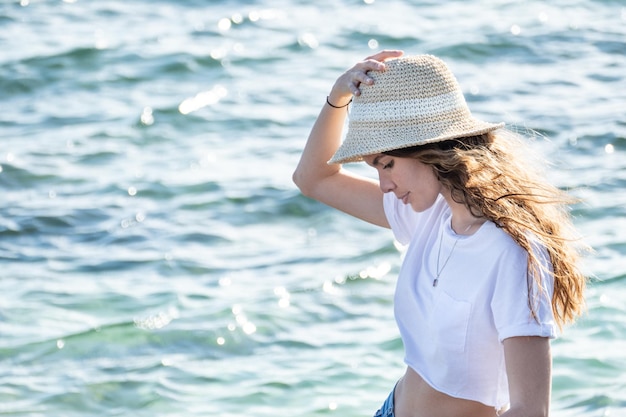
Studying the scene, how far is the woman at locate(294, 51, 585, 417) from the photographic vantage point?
2.64 metres

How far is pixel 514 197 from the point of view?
2.78 meters

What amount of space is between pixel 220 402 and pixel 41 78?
5743 millimetres

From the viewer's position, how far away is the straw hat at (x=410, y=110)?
9.29ft

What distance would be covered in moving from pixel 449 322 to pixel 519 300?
24cm

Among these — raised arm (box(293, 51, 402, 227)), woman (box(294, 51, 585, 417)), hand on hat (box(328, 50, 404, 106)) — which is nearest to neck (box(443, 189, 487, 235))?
woman (box(294, 51, 585, 417))

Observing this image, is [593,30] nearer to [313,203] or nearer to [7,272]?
[313,203]

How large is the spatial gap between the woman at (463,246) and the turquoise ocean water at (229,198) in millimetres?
774

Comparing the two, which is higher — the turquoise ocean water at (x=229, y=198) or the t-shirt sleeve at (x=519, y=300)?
the t-shirt sleeve at (x=519, y=300)

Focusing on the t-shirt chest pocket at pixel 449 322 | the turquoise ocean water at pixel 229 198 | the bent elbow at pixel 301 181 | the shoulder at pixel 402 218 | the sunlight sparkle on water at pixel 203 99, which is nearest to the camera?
the t-shirt chest pocket at pixel 449 322

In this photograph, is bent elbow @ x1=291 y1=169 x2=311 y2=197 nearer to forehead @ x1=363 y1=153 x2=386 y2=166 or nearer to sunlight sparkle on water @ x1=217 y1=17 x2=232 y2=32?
forehead @ x1=363 y1=153 x2=386 y2=166

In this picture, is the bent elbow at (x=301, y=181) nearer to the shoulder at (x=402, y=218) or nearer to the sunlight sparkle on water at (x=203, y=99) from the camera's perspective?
the shoulder at (x=402, y=218)

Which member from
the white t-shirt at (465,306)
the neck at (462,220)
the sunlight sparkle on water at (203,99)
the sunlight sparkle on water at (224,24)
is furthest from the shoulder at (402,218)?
the sunlight sparkle on water at (224,24)

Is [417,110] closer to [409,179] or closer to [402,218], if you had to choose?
[409,179]

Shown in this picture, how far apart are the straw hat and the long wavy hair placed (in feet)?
0.14
